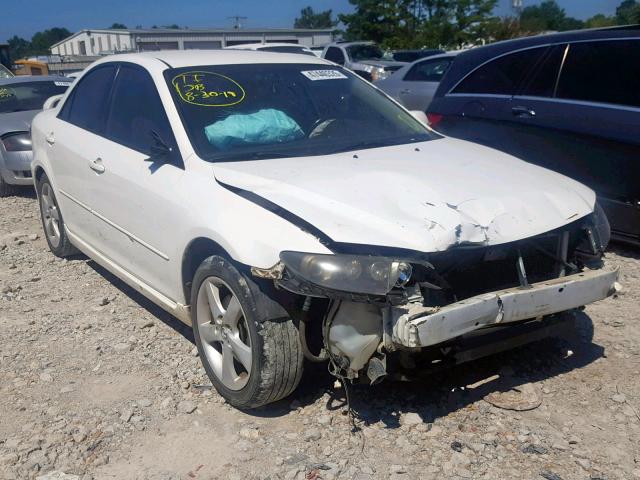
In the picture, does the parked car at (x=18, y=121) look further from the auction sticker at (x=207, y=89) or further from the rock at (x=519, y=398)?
the rock at (x=519, y=398)

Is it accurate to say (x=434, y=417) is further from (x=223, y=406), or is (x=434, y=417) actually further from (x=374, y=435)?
(x=223, y=406)

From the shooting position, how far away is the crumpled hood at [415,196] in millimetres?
3145

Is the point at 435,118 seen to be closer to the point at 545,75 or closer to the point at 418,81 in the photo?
the point at 545,75

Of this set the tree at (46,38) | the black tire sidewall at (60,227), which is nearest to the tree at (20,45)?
the tree at (46,38)

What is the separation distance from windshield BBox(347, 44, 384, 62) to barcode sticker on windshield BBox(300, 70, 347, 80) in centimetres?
→ 1837

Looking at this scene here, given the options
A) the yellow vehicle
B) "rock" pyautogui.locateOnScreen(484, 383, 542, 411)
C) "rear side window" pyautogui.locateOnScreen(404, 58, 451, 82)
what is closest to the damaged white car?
"rock" pyautogui.locateOnScreen(484, 383, 542, 411)

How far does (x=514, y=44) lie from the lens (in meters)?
6.23

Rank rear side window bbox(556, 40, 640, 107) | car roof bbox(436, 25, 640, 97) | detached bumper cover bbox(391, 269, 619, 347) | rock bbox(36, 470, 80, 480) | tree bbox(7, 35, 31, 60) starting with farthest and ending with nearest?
tree bbox(7, 35, 31, 60)
car roof bbox(436, 25, 640, 97)
rear side window bbox(556, 40, 640, 107)
rock bbox(36, 470, 80, 480)
detached bumper cover bbox(391, 269, 619, 347)

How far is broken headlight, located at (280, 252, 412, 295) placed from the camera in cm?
302

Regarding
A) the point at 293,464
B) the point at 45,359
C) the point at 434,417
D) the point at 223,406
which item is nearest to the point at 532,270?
the point at 434,417

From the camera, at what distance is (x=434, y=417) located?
140 inches

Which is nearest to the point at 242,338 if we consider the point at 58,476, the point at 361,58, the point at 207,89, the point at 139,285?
the point at 58,476

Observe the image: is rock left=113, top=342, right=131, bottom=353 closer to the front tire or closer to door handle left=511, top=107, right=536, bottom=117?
the front tire

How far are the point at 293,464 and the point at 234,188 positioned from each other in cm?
131
